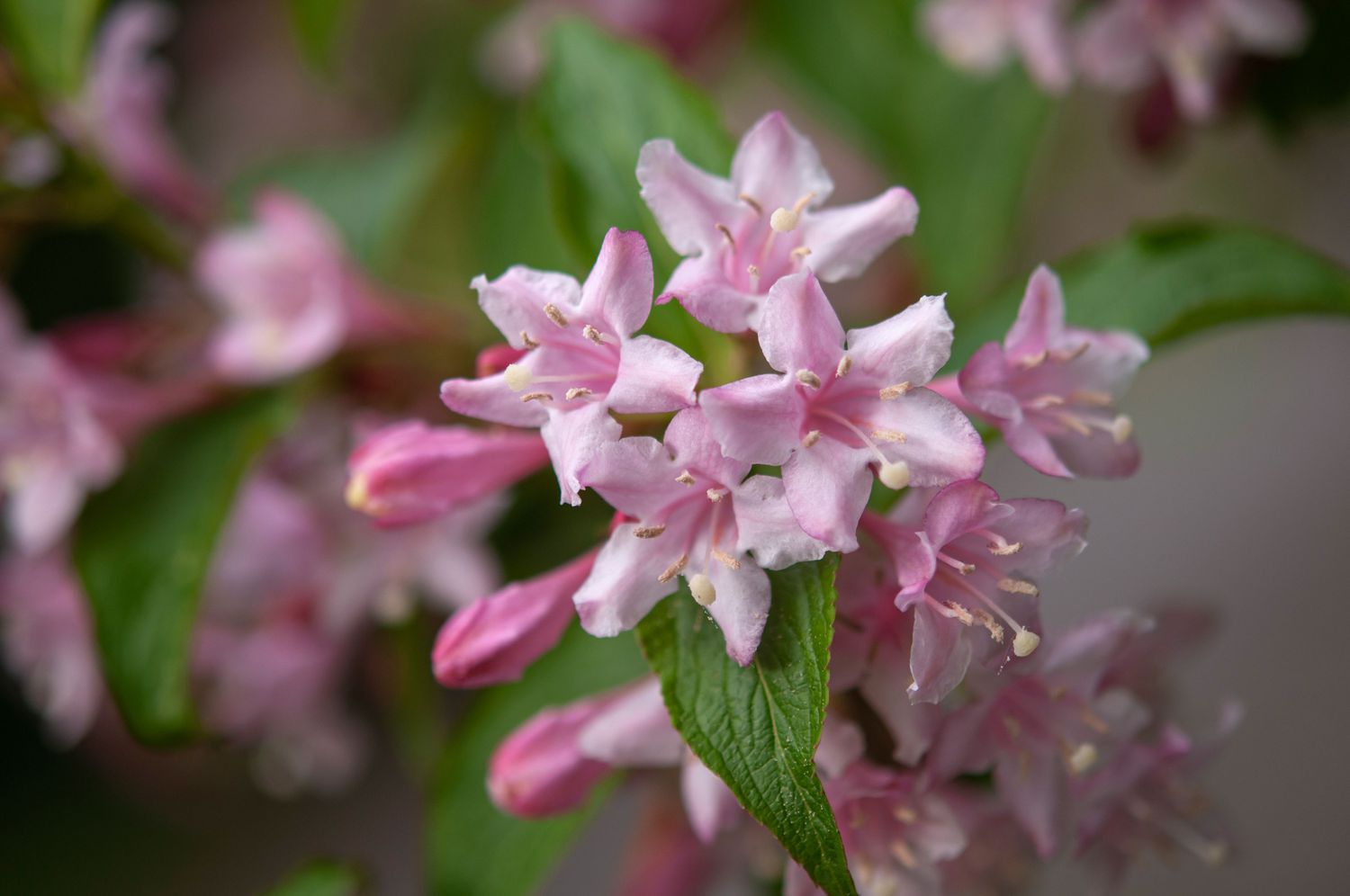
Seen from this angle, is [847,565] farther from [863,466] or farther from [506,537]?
[506,537]

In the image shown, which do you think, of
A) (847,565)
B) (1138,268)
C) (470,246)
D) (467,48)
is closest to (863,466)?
(847,565)

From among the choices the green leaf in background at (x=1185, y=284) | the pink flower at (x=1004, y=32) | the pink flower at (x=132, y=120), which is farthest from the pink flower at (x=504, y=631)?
the pink flower at (x=132, y=120)

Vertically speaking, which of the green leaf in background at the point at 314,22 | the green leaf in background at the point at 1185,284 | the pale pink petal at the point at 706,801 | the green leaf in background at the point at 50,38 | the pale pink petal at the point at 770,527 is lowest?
the pale pink petal at the point at 706,801

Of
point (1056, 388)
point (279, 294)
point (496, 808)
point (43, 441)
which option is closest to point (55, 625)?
point (43, 441)

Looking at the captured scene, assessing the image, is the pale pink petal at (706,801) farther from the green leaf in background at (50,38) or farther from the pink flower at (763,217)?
the green leaf in background at (50,38)

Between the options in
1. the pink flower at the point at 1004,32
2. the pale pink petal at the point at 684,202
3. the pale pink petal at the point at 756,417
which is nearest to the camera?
the pale pink petal at the point at 756,417

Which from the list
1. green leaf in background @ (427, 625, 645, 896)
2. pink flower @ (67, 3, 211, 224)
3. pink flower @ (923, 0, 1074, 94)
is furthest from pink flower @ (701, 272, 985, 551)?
pink flower @ (67, 3, 211, 224)
